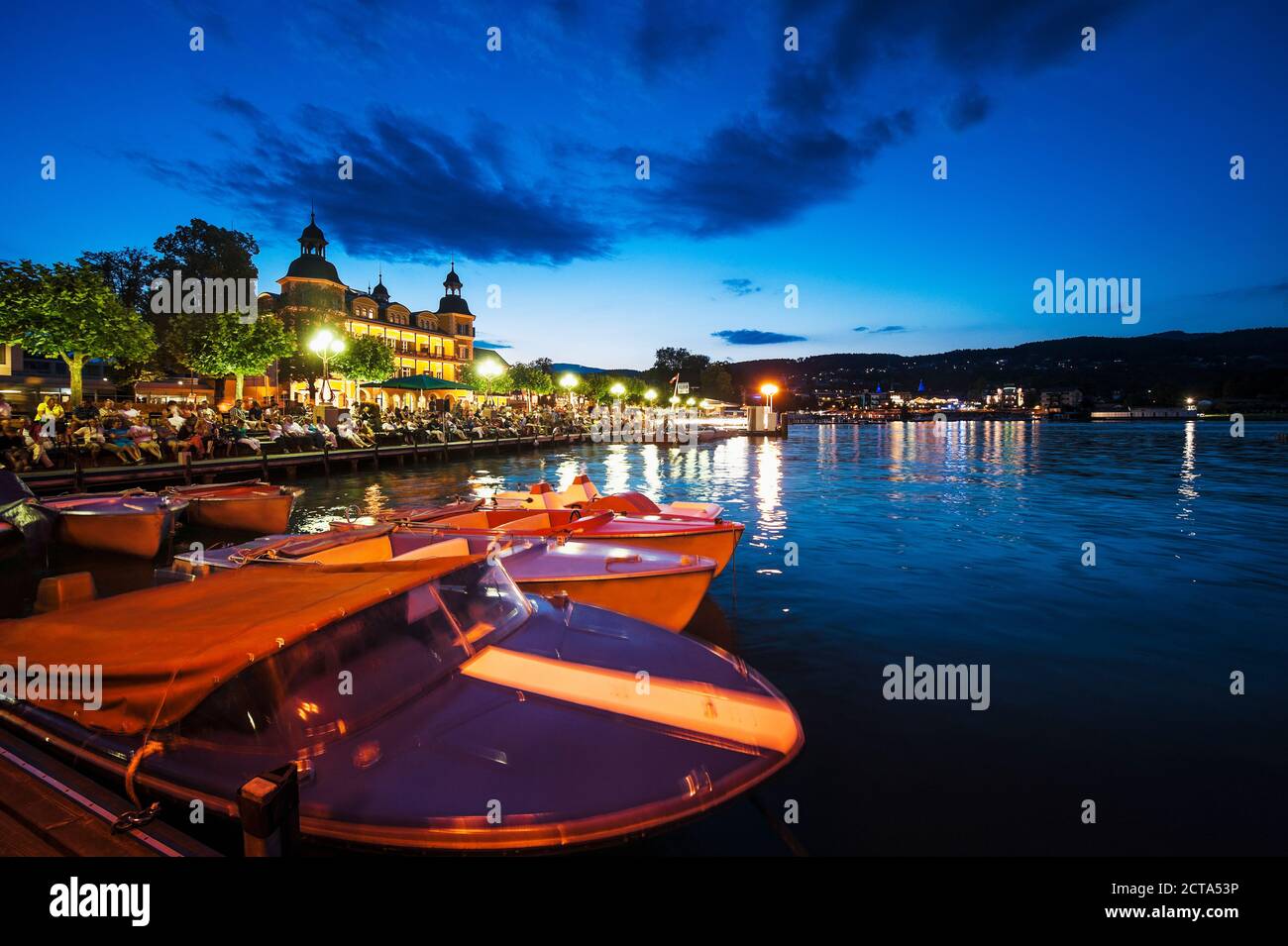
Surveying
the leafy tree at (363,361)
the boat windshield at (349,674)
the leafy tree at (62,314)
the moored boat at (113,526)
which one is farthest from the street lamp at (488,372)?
the boat windshield at (349,674)

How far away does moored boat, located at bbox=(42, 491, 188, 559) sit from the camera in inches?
537

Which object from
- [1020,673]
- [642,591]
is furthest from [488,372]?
[1020,673]

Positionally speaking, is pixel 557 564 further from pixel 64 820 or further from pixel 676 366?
pixel 676 366

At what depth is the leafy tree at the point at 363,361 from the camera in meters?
52.5

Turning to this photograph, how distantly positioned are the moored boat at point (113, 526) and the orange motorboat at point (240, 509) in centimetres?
245

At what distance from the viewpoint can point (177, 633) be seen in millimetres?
3543

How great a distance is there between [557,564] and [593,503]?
4205 mm

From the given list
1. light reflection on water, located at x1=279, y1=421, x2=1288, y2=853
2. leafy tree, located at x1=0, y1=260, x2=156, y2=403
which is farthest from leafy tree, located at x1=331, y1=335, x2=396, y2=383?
light reflection on water, located at x1=279, y1=421, x2=1288, y2=853

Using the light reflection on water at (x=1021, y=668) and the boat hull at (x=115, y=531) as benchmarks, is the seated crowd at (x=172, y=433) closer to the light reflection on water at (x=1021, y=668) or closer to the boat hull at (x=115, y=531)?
the light reflection on water at (x=1021, y=668)

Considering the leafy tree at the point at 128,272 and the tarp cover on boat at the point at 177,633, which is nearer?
the tarp cover on boat at the point at 177,633

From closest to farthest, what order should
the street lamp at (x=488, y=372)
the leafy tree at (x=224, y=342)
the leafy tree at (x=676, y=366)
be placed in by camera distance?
1. the leafy tree at (x=224, y=342)
2. the street lamp at (x=488, y=372)
3. the leafy tree at (x=676, y=366)
